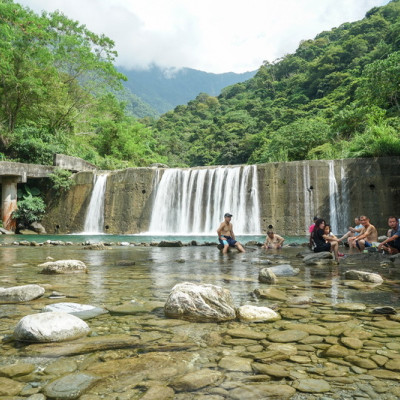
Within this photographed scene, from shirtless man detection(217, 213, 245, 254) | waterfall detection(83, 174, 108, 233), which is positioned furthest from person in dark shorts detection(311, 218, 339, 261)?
waterfall detection(83, 174, 108, 233)

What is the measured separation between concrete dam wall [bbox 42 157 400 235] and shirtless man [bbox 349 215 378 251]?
20.6ft

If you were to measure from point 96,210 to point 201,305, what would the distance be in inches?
748

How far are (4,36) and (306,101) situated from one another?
39.7 m

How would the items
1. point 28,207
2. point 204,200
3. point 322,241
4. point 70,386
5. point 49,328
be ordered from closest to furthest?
point 70,386 → point 49,328 → point 322,241 → point 204,200 → point 28,207

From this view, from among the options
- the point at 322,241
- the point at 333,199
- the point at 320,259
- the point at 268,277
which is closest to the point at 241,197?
the point at 333,199

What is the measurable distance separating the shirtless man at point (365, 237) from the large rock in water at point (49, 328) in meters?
9.01

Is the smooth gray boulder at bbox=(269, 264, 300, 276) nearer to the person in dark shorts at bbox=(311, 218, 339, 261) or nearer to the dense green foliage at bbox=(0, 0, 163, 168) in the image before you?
the person in dark shorts at bbox=(311, 218, 339, 261)

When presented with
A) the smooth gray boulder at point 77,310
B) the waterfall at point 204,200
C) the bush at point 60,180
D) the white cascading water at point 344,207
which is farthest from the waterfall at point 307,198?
the smooth gray boulder at point 77,310

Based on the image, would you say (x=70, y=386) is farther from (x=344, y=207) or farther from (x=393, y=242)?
(x=344, y=207)

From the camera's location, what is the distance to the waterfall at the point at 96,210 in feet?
68.5

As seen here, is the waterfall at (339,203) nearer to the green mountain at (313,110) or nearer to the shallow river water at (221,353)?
the green mountain at (313,110)

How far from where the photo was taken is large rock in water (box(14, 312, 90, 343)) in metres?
2.39

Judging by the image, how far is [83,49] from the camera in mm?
25594

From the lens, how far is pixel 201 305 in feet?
10.1
